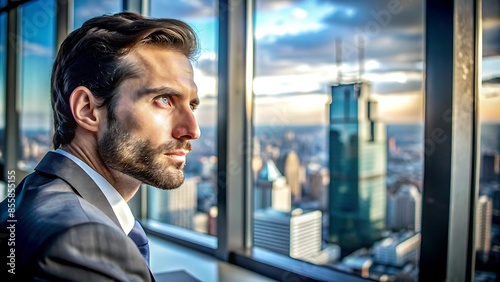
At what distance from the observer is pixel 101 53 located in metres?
0.85

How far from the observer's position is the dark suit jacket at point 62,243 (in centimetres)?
58

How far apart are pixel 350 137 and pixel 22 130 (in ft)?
14.0

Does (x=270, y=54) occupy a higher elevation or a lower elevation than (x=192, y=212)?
higher

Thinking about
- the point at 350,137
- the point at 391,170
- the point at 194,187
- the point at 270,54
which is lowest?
the point at 194,187

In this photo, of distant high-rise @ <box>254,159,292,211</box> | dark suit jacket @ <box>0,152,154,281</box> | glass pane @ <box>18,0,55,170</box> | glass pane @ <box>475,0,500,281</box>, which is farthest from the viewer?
glass pane @ <box>18,0,55,170</box>

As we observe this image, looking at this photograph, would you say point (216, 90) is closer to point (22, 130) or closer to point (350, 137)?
point (350, 137)

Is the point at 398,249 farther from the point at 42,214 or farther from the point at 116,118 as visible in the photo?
the point at 42,214

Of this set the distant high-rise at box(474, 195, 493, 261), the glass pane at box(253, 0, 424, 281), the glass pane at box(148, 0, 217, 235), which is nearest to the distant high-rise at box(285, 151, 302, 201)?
the glass pane at box(253, 0, 424, 281)

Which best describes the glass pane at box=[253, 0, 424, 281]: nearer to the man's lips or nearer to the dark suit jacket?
the man's lips

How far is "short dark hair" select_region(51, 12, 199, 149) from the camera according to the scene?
829 millimetres

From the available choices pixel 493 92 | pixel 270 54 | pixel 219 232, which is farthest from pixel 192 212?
pixel 493 92

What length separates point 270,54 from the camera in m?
2.32

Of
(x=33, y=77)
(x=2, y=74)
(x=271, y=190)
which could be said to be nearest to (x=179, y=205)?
(x=271, y=190)

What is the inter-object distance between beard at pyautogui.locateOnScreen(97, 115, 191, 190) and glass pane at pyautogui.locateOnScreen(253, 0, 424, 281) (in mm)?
1161
